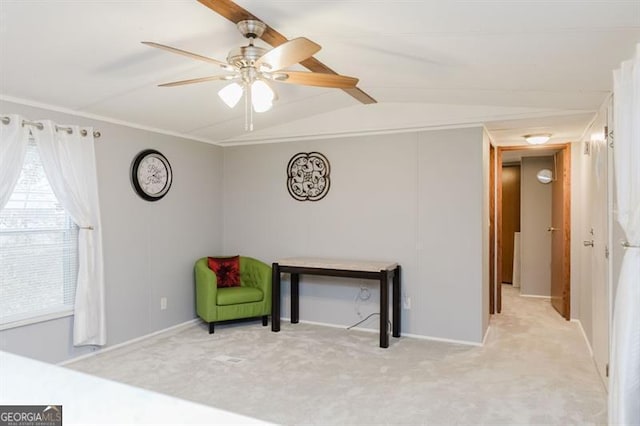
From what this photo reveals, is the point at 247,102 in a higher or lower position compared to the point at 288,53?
higher

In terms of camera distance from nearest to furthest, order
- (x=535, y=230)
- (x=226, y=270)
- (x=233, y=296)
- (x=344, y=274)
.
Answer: (x=344, y=274) → (x=233, y=296) → (x=226, y=270) → (x=535, y=230)

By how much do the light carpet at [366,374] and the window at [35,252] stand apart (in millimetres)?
604

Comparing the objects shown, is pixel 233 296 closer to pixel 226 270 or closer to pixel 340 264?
pixel 226 270

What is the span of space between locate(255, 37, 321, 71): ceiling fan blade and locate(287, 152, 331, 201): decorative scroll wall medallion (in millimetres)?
2672

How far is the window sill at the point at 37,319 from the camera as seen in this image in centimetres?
324

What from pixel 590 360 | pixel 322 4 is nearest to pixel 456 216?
pixel 590 360

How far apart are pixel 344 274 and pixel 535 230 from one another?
369 centimetres

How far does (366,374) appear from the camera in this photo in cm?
341

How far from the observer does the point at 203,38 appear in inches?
102

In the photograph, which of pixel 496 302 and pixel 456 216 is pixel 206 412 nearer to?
pixel 456 216

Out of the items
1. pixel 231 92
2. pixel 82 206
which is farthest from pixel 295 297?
pixel 231 92

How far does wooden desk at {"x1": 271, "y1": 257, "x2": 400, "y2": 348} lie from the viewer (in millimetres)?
4094

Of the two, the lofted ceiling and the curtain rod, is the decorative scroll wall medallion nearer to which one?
the lofted ceiling

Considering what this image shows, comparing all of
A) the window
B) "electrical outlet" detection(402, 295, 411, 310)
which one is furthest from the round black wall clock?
"electrical outlet" detection(402, 295, 411, 310)
